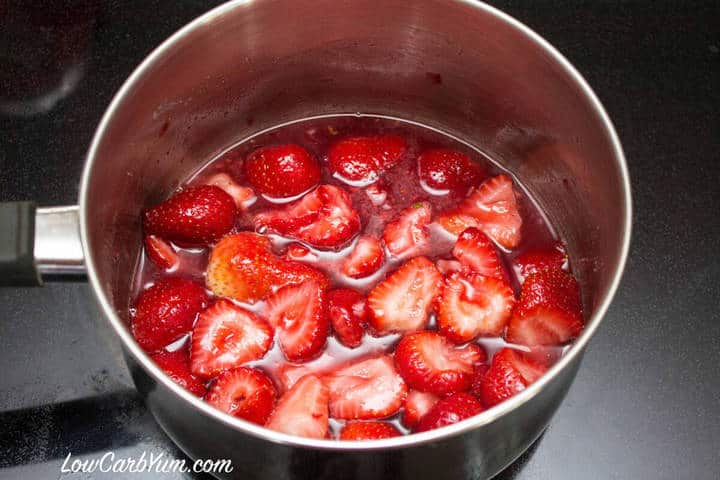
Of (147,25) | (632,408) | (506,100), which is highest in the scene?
(506,100)

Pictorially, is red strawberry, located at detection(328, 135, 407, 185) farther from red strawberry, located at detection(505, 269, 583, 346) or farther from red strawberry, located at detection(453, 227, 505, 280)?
red strawberry, located at detection(505, 269, 583, 346)

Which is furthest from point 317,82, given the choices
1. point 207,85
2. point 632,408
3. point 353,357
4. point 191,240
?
point 632,408

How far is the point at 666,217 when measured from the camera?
1225 mm

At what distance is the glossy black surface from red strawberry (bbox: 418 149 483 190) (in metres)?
0.25

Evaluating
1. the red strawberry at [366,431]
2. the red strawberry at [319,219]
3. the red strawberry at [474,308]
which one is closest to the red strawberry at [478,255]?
the red strawberry at [474,308]

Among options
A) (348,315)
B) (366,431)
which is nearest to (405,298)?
(348,315)

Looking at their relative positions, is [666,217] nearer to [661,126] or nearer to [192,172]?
[661,126]

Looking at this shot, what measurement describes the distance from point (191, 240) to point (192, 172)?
167mm

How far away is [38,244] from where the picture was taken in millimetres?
847

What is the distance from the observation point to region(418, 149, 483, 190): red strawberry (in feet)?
3.86

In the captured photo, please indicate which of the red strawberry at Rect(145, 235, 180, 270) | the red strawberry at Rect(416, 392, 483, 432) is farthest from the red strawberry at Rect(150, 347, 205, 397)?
the red strawberry at Rect(416, 392, 483, 432)

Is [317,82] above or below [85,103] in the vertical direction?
above

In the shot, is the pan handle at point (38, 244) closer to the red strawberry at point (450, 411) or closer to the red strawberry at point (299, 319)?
the red strawberry at point (299, 319)

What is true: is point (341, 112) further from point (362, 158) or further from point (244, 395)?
point (244, 395)
